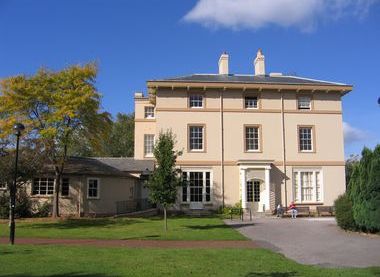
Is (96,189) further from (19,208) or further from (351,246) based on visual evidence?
(351,246)

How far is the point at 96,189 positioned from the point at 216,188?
8.32 meters

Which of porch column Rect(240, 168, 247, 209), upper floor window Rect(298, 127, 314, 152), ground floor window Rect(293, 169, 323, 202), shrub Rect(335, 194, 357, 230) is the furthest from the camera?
upper floor window Rect(298, 127, 314, 152)

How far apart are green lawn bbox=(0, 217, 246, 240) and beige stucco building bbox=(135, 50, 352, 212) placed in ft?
22.1

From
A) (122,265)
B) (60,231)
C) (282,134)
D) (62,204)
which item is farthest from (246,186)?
(122,265)

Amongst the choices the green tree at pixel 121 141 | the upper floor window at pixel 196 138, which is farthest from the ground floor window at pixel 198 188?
the green tree at pixel 121 141

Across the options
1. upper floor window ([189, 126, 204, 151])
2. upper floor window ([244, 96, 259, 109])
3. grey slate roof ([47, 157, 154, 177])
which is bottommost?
grey slate roof ([47, 157, 154, 177])

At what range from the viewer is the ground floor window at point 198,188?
35312 millimetres

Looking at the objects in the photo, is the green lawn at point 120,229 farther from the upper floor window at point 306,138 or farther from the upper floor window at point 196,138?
the upper floor window at point 306,138

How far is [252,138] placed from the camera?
36438 millimetres

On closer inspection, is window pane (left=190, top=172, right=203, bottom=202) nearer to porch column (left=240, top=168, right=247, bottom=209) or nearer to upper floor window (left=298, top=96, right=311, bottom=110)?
porch column (left=240, top=168, right=247, bottom=209)

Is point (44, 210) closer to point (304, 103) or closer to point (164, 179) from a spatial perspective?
point (164, 179)

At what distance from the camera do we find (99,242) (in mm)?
19594

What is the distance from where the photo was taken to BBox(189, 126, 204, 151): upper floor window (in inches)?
1412

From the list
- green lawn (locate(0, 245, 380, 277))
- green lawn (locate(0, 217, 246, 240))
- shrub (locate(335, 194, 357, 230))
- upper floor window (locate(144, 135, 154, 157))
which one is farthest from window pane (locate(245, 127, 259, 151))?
green lawn (locate(0, 245, 380, 277))
